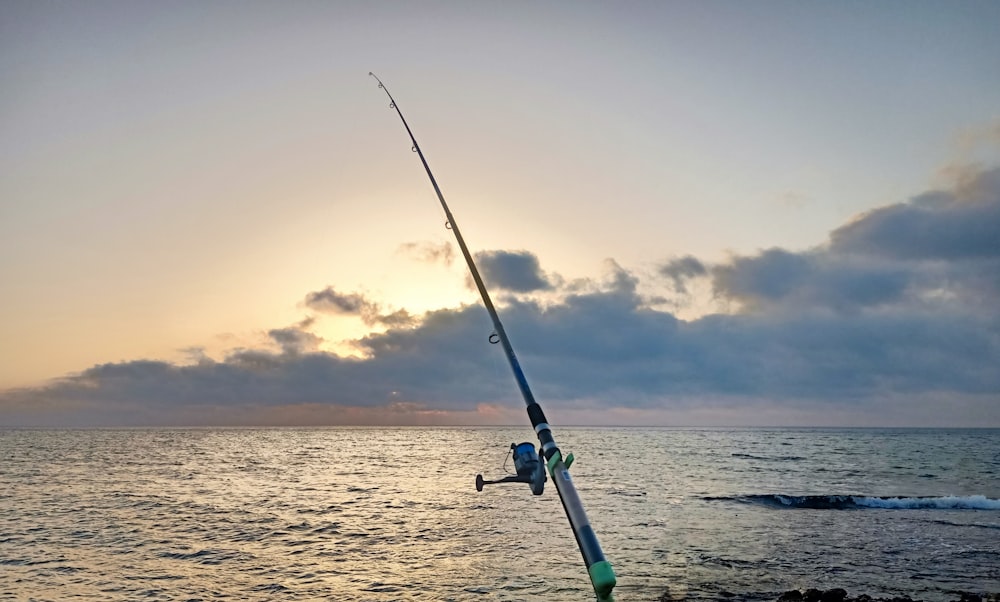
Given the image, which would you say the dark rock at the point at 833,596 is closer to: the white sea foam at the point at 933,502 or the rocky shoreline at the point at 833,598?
the rocky shoreline at the point at 833,598

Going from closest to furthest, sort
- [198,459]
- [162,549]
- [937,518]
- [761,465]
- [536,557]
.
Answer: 1. [536,557]
2. [162,549]
3. [937,518]
4. [761,465]
5. [198,459]

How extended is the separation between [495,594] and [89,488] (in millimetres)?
37229

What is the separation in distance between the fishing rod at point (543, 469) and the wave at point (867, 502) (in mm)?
32181

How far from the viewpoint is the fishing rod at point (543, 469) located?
4949 millimetres

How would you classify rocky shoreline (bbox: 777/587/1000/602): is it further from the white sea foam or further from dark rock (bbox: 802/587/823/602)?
the white sea foam

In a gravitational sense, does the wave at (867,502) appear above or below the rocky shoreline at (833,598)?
below

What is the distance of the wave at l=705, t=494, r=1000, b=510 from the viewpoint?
34.8m

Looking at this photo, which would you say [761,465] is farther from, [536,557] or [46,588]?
[46,588]

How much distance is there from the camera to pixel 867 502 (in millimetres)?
36312

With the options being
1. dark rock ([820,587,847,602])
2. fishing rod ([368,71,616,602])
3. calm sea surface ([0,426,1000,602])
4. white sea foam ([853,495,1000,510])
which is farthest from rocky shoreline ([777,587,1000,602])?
white sea foam ([853,495,1000,510])

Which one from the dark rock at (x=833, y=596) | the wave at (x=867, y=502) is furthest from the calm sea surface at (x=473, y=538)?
the dark rock at (x=833, y=596)

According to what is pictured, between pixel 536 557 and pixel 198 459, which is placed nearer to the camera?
pixel 536 557

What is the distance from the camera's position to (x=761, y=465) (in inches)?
2510

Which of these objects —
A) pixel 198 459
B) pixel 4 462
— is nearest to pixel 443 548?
pixel 198 459
